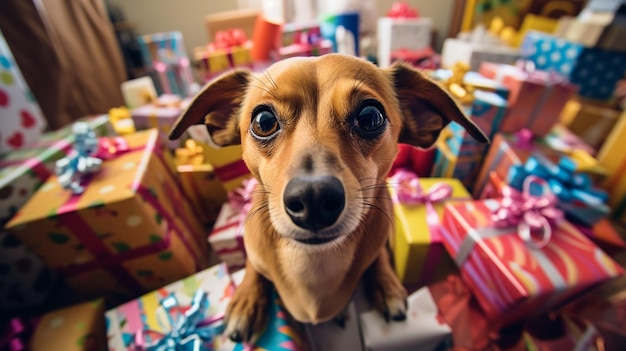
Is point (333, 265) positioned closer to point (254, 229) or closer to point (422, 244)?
point (254, 229)

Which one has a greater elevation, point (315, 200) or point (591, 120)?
point (315, 200)

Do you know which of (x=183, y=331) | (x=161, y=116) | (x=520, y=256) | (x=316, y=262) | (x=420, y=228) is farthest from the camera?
(x=161, y=116)

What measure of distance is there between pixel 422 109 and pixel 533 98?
2.54ft

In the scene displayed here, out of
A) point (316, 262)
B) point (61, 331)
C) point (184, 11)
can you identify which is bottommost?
point (61, 331)

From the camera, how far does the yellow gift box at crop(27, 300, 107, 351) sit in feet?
2.22

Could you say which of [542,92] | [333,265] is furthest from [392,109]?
[542,92]

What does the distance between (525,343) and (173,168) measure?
122 cm

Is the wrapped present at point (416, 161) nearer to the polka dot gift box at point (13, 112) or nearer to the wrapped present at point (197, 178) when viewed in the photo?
the wrapped present at point (197, 178)

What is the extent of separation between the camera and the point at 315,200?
312mm

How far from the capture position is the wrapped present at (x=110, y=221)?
2.36ft

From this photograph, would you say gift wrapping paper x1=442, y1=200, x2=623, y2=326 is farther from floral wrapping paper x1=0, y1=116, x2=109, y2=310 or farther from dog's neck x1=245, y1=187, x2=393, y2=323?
floral wrapping paper x1=0, y1=116, x2=109, y2=310

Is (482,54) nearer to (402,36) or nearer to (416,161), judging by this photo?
(402,36)

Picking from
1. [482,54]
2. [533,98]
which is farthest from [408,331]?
[482,54]

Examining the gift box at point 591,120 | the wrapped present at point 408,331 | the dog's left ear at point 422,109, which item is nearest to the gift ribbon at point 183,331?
the wrapped present at point 408,331
